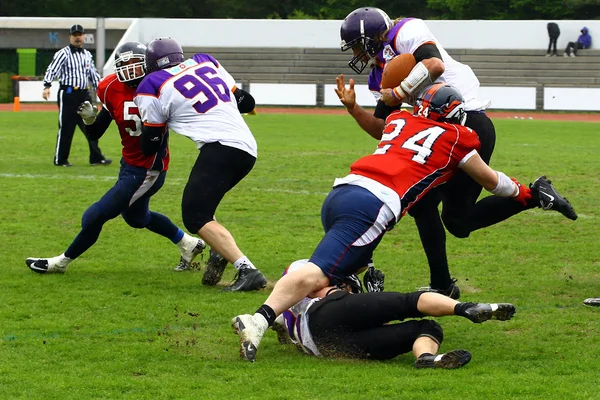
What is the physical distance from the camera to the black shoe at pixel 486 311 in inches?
174

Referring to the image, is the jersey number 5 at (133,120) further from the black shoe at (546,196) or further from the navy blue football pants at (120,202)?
the black shoe at (546,196)

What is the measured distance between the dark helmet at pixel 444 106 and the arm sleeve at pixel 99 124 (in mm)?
2803

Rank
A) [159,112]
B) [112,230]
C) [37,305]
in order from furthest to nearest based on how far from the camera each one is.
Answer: [112,230]
[159,112]
[37,305]

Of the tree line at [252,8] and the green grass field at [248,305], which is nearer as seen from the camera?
the green grass field at [248,305]

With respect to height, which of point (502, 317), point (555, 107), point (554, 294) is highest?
point (502, 317)

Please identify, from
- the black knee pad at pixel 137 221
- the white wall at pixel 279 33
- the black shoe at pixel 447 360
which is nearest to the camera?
the black shoe at pixel 447 360

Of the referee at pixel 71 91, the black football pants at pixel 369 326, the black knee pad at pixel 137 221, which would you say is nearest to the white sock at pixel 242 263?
the black knee pad at pixel 137 221

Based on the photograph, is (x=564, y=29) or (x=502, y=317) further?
(x=564, y=29)

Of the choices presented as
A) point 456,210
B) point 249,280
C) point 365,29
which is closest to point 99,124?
point 249,280

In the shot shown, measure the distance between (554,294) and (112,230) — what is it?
13.9ft

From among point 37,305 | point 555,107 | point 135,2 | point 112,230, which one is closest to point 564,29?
point 555,107

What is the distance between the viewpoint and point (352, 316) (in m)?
4.66

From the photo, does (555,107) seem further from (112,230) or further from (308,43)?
(112,230)

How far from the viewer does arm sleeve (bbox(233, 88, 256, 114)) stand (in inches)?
267
